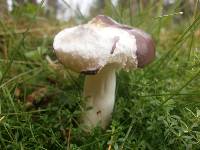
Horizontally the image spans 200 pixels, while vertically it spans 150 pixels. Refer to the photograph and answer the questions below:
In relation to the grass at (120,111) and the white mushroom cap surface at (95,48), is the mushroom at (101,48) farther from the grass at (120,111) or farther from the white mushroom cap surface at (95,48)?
the grass at (120,111)

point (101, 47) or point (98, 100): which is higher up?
point (101, 47)

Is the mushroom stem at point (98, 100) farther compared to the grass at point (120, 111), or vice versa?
the mushroom stem at point (98, 100)

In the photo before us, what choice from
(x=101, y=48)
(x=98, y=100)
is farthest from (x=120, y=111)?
(x=101, y=48)

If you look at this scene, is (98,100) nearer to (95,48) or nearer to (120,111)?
(120,111)

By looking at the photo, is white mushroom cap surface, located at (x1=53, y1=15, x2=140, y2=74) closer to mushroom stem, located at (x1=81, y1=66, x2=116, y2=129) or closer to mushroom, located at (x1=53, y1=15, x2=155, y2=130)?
mushroom, located at (x1=53, y1=15, x2=155, y2=130)

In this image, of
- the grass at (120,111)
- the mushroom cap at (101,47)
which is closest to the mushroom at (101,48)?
the mushroom cap at (101,47)

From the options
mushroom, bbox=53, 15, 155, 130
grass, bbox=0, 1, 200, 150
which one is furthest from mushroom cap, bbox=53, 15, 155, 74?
grass, bbox=0, 1, 200, 150
